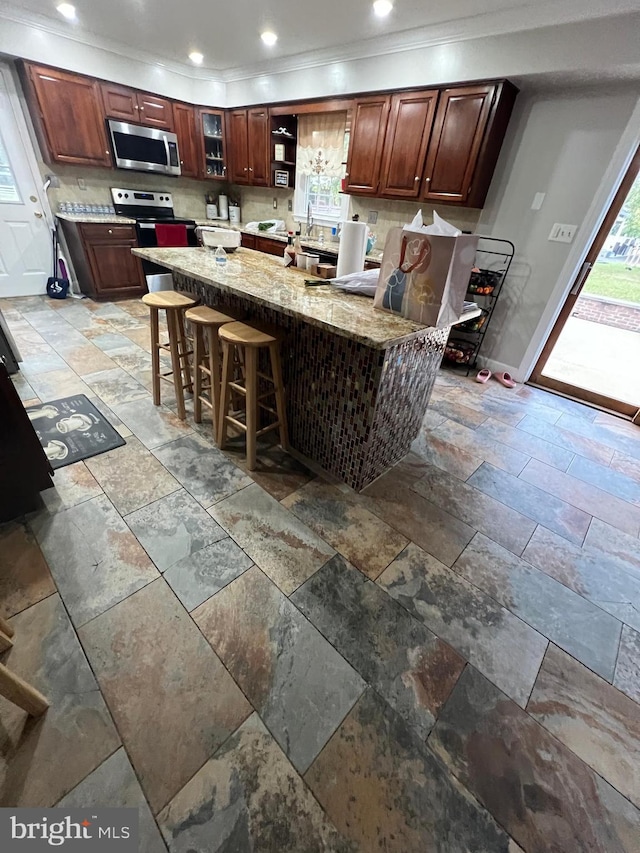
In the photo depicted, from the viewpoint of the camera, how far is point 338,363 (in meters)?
1.75

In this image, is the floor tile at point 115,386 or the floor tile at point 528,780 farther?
the floor tile at point 115,386

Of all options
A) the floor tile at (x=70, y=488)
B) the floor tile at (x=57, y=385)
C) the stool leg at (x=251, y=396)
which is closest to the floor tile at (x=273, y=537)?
the stool leg at (x=251, y=396)

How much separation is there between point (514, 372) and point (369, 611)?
3.02m

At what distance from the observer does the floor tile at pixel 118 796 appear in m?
0.87

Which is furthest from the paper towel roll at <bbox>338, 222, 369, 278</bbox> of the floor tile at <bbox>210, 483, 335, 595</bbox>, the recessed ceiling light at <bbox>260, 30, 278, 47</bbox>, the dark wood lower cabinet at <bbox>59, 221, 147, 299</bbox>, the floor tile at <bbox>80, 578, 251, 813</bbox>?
the dark wood lower cabinet at <bbox>59, 221, 147, 299</bbox>

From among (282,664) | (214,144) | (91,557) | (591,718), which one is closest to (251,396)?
(91,557)

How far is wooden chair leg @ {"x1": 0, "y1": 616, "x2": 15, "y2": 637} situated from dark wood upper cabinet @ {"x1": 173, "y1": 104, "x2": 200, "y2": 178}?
5.48 m

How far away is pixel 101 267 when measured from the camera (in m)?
4.26

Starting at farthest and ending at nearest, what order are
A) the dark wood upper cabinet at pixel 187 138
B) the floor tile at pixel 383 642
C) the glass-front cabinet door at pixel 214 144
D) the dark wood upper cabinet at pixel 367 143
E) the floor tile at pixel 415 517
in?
the glass-front cabinet door at pixel 214 144 → the dark wood upper cabinet at pixel 187 138 → the dark wood upper cabinet at pixel 367 143 → the floor tile at pixel 415 517 → the floor tile at pixel 383 642

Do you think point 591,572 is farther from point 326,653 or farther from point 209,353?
point 209,353

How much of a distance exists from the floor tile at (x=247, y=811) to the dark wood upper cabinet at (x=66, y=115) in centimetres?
544

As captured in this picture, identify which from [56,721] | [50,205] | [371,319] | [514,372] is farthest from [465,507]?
[50,205]

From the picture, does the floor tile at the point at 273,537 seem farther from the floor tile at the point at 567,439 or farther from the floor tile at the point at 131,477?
the floor tile at the point at 567,439

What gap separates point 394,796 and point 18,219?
588 cm
